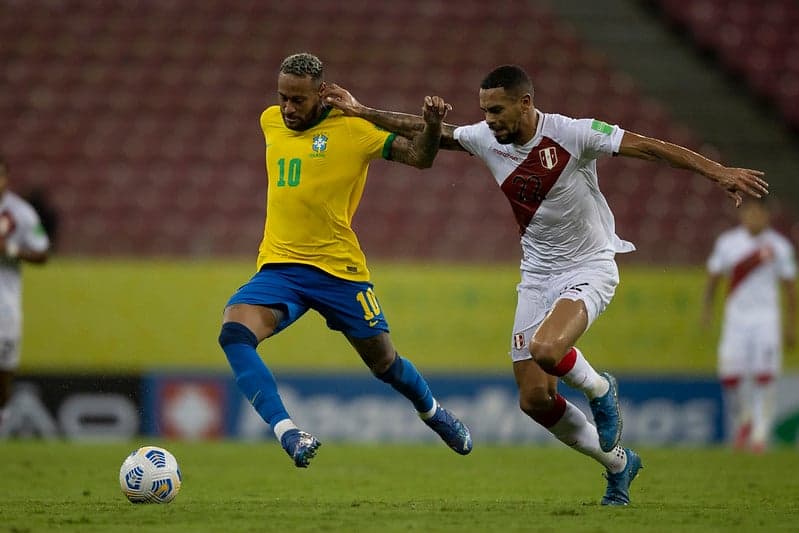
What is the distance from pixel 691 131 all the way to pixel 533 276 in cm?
1193

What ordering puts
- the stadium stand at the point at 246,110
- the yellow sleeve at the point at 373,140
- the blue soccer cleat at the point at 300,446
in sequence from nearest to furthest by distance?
1. the blue soccer cleat at the point at 300,446
2. the yellow sleeve at the point at 373,140
3. the stadium stand at the point at 246,110

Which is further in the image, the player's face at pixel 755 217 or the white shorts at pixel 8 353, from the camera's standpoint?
→ the player's face at pixel 755 217

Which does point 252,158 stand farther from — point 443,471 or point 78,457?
point 443,471

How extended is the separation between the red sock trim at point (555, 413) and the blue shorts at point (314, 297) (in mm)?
1145

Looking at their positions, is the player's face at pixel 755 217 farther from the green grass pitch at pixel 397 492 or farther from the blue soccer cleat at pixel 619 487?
the blue soccer cleat at pixel 619 487

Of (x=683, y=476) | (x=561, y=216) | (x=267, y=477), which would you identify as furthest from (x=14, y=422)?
(x=561, y=216)

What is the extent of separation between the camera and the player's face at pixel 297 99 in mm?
7437

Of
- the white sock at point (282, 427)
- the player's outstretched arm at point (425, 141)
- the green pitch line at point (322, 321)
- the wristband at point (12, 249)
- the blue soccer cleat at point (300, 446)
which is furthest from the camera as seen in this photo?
the green pitch line at point (322, 321)

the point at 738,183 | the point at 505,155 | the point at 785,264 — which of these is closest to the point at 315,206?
the point at 505,155

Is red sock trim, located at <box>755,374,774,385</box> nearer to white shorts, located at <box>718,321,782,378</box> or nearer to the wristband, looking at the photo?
white shorts, located at <box>718,321,782,378</box>

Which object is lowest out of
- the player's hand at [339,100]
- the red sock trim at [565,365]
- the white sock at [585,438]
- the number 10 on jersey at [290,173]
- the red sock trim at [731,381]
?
the red sock trim at [731,381]

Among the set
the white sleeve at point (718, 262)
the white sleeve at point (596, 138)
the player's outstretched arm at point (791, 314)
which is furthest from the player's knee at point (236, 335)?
the player's outstretched arm at point (791, 314)

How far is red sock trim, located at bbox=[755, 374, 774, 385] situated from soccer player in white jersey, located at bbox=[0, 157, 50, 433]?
735 cm

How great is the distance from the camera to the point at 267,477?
938 cm
